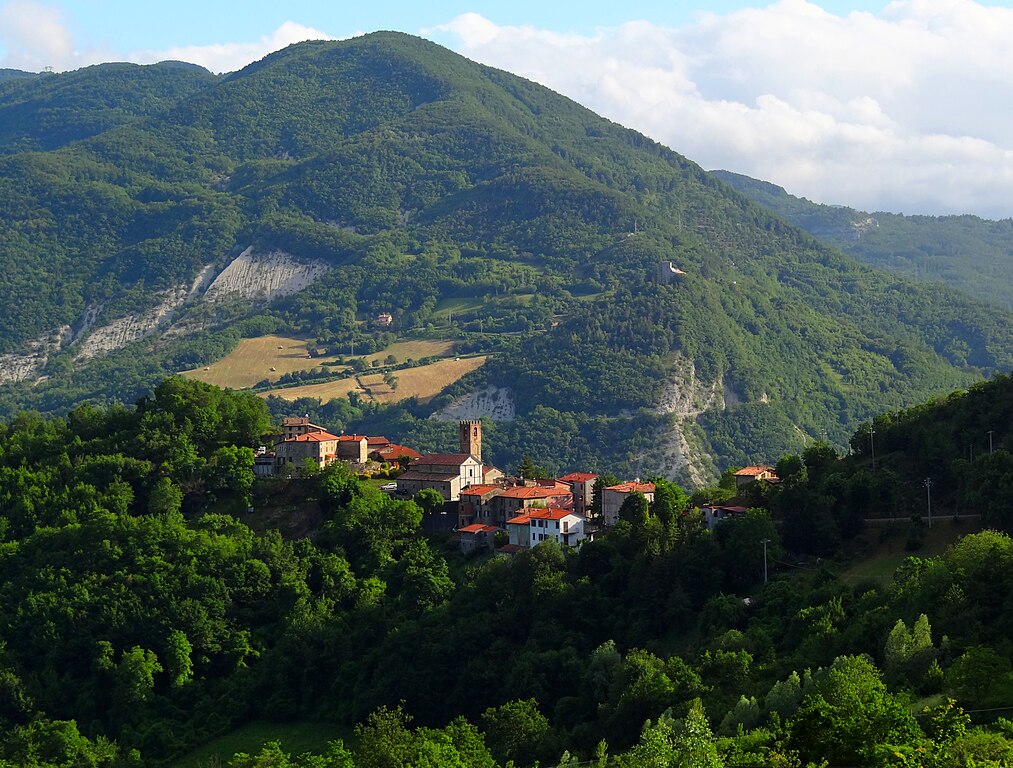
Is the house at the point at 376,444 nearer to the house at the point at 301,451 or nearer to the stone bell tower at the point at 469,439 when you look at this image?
the stone bell tower at the point at 469,439

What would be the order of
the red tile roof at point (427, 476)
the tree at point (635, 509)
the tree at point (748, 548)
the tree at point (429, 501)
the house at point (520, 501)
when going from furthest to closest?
the red tile roof at point (427, 476), the tree at point (429, 501), the house at point (520, 501), the tree at point (635, 509), the tree at point (748, 548)

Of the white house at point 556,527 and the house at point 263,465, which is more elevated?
the house at point 263,465

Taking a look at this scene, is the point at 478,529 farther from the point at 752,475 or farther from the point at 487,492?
the point at 752,475

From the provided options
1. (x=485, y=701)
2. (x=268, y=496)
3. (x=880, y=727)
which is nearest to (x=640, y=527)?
(x=485, y=701)

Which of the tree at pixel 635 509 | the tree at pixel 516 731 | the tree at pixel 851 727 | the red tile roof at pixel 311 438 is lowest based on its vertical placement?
the tree at pixel 516 731

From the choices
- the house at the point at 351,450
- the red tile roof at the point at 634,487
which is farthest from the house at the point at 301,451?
the red tile roof at the point at 634,487

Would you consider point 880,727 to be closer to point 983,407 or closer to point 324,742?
point 324,742
